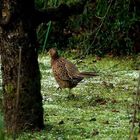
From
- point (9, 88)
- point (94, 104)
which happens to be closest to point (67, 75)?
point (94, 104)

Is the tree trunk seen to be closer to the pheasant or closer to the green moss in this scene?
the green moss

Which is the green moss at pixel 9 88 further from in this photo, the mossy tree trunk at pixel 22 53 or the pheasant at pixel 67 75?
the pheasant at pixel 67 75

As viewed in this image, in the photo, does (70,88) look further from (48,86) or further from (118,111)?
(118,111)

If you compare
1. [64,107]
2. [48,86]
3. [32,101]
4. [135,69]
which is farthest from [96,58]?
[32,101]

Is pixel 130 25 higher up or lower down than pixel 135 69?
higher up

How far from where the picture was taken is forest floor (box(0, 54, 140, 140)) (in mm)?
4809

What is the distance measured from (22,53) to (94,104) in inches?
80.7

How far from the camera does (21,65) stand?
4492 millimetres

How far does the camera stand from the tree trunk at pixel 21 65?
4445 millimetres

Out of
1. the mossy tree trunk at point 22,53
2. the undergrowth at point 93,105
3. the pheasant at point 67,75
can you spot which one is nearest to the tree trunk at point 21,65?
the mossy tree trunk at point 22,53

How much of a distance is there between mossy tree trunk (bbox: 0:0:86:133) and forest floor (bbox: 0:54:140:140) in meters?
0.21

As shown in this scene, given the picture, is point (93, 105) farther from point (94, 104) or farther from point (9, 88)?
point (9, 88)

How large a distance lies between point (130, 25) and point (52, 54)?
3007 millimetres

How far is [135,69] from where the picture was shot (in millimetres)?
8797
